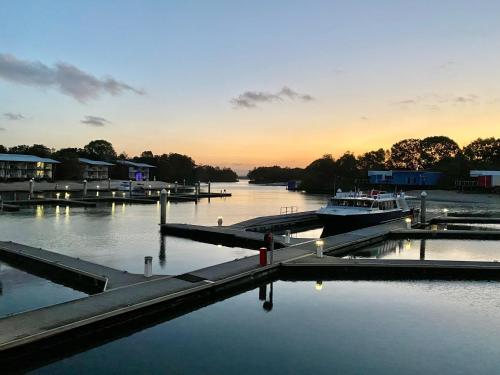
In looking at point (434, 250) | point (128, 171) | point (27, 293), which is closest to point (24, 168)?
point (128, 171)

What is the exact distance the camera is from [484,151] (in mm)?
145750

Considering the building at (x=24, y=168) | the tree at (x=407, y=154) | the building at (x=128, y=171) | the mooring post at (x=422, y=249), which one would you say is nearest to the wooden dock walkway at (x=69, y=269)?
the mooring post at (x=422, y=249)

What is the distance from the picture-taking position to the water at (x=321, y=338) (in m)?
11.3

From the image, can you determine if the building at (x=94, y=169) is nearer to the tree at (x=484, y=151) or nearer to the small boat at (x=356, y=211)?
the small boat at (x=356, y=211)

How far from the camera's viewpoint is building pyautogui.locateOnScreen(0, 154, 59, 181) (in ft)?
340

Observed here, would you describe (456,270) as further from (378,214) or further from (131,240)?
(131,240)

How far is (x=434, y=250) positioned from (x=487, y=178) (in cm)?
9748

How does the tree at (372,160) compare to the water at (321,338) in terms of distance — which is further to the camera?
the tree at (372,160)

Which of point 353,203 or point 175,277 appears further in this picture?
point 353,203

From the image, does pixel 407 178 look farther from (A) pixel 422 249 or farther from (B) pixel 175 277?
(B) pixel 175 277

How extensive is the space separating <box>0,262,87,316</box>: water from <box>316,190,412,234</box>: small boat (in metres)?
24.3

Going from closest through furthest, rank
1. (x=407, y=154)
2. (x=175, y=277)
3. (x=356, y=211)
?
(x=175, y=277) < (x=356, y=211) < (x=407, y=154)

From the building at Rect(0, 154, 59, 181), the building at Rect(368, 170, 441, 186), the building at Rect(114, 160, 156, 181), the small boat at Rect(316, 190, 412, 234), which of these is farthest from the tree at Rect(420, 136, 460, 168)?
the small boat at Rect(316, 190, 412, 234)

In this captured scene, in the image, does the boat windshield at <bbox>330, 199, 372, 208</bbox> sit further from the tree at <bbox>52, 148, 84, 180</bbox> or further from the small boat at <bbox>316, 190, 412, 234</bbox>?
the tree at <bbox>52, 148, 84, 180</bbox>
